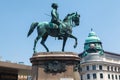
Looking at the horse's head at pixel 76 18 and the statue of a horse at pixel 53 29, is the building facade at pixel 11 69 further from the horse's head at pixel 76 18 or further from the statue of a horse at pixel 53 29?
the horse's head at pixel 76 18

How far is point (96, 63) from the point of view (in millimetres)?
87375

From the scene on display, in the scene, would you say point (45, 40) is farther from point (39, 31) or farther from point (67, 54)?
point (67, 54)

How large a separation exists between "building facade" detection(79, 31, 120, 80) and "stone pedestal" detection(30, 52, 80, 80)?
65.4 metres

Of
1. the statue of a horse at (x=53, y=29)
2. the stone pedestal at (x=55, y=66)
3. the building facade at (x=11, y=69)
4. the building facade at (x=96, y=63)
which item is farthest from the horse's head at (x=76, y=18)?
the building facade at (x=96, y=63)

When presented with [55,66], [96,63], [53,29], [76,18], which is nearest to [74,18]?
[76,18]

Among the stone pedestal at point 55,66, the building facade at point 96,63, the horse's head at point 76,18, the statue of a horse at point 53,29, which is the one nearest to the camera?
the stone pedestal at point 55,66

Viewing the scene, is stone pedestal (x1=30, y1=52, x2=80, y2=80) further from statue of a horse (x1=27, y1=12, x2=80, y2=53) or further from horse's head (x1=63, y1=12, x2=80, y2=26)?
horse's head (x1=63, y1=12, x2=80, y2=26)

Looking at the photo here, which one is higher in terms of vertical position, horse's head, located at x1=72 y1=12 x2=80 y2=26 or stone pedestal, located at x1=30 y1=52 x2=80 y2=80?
horse's head, located at x1=72 y1=12 x2=80 y2=26

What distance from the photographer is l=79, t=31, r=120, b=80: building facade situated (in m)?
87.6

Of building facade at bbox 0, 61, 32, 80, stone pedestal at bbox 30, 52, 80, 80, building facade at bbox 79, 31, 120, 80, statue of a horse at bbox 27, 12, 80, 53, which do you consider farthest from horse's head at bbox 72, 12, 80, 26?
building facade at bbox 79, 31, 120, 80

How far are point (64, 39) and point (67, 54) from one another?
1460 millimetres

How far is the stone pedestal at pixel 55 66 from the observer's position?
20297 mm

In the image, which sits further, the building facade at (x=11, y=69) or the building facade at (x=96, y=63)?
the building facade at (x=96, y=63)

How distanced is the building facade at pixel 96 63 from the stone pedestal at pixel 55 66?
65.4m
